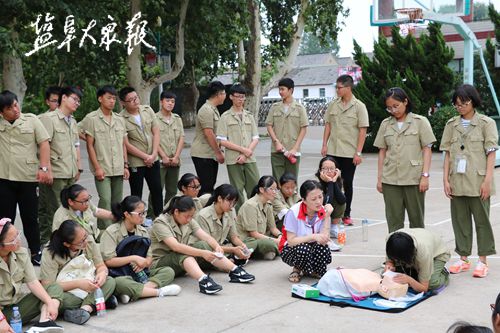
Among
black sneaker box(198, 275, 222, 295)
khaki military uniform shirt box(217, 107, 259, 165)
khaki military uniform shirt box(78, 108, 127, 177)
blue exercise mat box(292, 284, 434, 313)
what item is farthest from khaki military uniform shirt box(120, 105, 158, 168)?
blue exercise mat box(292, 284, 434, 313)

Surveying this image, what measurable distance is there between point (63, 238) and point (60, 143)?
204cm

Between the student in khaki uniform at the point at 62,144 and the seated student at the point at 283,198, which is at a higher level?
the student in khaki uniform at the point at 62,144

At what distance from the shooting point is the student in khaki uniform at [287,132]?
849cm

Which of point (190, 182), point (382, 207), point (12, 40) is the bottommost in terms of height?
point (382, 207)

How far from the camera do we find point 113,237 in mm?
Result: 5762

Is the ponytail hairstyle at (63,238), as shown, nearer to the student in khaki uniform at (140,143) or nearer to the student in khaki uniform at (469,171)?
the student in khaki uniform at (140,143)

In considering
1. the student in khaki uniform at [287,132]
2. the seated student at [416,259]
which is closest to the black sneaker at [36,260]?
the student in khaki uniform at [287,132]

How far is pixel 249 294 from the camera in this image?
562cm

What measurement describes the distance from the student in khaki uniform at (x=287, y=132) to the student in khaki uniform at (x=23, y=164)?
2905 millimetres

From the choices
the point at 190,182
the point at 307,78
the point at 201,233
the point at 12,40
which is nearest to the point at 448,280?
the point at 201,233

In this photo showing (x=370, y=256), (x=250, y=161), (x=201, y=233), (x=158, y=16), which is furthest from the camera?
(x=158, y=16)

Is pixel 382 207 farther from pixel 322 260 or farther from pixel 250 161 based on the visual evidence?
pixel 322 260

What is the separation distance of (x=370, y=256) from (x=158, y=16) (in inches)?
391

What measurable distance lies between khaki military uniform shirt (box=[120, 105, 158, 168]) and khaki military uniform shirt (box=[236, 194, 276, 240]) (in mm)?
1501
